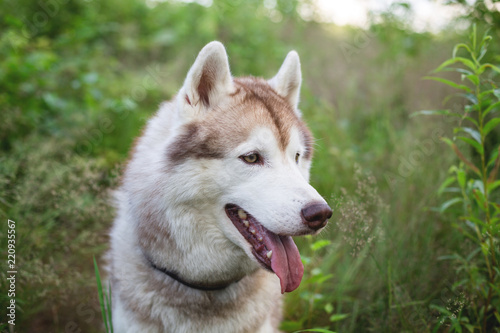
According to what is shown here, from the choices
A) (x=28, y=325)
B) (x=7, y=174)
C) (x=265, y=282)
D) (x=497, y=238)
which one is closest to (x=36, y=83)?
(x=7, y=174)

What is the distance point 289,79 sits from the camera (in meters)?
2.65

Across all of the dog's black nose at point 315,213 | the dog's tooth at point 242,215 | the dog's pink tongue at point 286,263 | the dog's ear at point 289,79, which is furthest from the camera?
the dog's ear at point 289,79

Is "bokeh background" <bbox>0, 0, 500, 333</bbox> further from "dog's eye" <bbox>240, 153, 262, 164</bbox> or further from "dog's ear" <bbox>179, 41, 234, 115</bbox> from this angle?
"dog's ear" <bbox>179, 41, 234, 115</bbox>

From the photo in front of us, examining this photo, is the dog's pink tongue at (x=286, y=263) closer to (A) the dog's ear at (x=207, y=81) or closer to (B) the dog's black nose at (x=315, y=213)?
(B) the dog's black nose at (x=315, y=213)

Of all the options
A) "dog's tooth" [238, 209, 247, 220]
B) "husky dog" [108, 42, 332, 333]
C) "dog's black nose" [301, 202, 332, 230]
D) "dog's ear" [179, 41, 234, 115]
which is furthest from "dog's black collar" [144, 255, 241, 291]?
"dog's ear" [179, 41, 234, 115]

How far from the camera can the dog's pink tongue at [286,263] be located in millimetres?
1978

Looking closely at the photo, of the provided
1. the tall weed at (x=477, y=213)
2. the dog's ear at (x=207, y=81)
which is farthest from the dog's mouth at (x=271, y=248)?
the tall weed at (x=477, y=213)

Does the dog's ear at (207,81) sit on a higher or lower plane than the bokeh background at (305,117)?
higher

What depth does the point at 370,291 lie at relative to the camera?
301 centimetres

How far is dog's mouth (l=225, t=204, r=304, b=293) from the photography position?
1980 mm

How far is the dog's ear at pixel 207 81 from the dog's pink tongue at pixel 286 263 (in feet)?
3.06

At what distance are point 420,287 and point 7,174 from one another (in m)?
3.41

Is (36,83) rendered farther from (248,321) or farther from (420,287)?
(420,287)

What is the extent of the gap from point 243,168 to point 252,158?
0.09m
